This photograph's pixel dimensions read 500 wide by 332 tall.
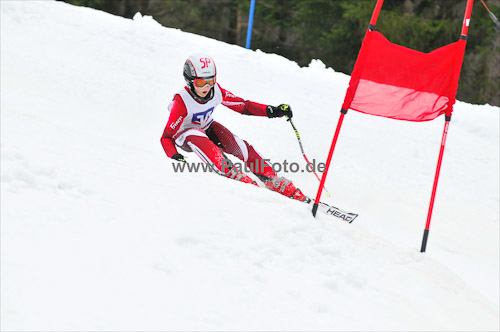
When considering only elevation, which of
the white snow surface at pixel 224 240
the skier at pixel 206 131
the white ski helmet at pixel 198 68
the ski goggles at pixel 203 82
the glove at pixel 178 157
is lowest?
the white snow surface at pixel 224 240

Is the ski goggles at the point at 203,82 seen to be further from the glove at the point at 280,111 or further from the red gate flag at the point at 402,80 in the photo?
the red gate flag at the point at 402,80

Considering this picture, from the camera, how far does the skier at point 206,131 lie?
577cm

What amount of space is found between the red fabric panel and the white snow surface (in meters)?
1.08

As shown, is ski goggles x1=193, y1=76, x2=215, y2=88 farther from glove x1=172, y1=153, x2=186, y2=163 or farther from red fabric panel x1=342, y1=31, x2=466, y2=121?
red fabric panel x1=342, y1=31, x2=466, y2=121

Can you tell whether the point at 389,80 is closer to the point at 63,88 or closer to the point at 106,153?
the point at 106,153

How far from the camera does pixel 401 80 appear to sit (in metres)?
4.65

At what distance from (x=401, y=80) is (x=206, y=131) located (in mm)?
2591

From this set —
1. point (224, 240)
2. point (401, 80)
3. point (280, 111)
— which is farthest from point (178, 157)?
point (401, 80)

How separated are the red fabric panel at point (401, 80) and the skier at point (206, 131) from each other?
1488 millimetres

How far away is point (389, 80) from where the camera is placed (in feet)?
15.2

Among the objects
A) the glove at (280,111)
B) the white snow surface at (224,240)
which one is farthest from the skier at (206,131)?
the white snow surface at (224,240)

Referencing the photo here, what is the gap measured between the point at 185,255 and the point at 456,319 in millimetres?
1848

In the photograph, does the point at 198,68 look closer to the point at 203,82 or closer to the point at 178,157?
the point at 203,82

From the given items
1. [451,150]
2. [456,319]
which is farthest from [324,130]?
[456,319]
